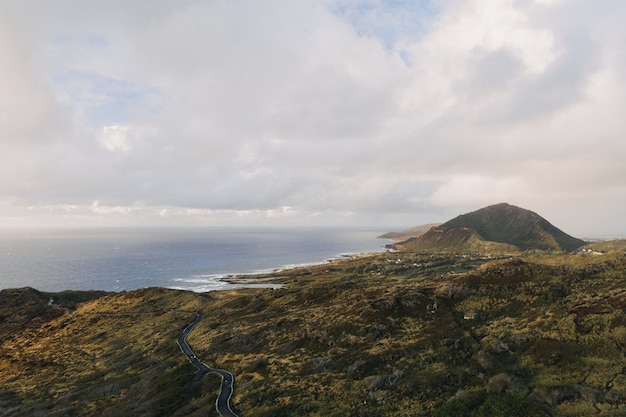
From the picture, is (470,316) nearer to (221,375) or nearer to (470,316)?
(470,316)

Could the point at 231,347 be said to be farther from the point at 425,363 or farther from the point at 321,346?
the point at 425,363

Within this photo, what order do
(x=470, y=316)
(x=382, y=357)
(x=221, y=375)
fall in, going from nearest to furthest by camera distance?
(x=382, y=357)
(x=221, y=375)
(x=470, y=316)

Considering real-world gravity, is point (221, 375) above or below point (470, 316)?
below

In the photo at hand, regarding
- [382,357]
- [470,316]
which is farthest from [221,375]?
[470,316]

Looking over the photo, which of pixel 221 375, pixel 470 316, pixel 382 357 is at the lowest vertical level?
pixel 221 375

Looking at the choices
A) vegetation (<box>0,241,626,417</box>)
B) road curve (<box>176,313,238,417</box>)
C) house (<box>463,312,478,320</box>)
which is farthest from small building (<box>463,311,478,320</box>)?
road curve (<box>176,313,238,417</box>)

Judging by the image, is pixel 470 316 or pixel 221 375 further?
pixel 470 316

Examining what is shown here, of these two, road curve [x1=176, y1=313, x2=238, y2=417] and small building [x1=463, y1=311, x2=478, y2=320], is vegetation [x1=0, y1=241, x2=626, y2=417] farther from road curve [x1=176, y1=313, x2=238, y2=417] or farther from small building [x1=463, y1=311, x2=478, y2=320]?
road curve [x1=176, y1=313, x2=238, y2=417]

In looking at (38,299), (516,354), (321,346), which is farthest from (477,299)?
(38,299)
